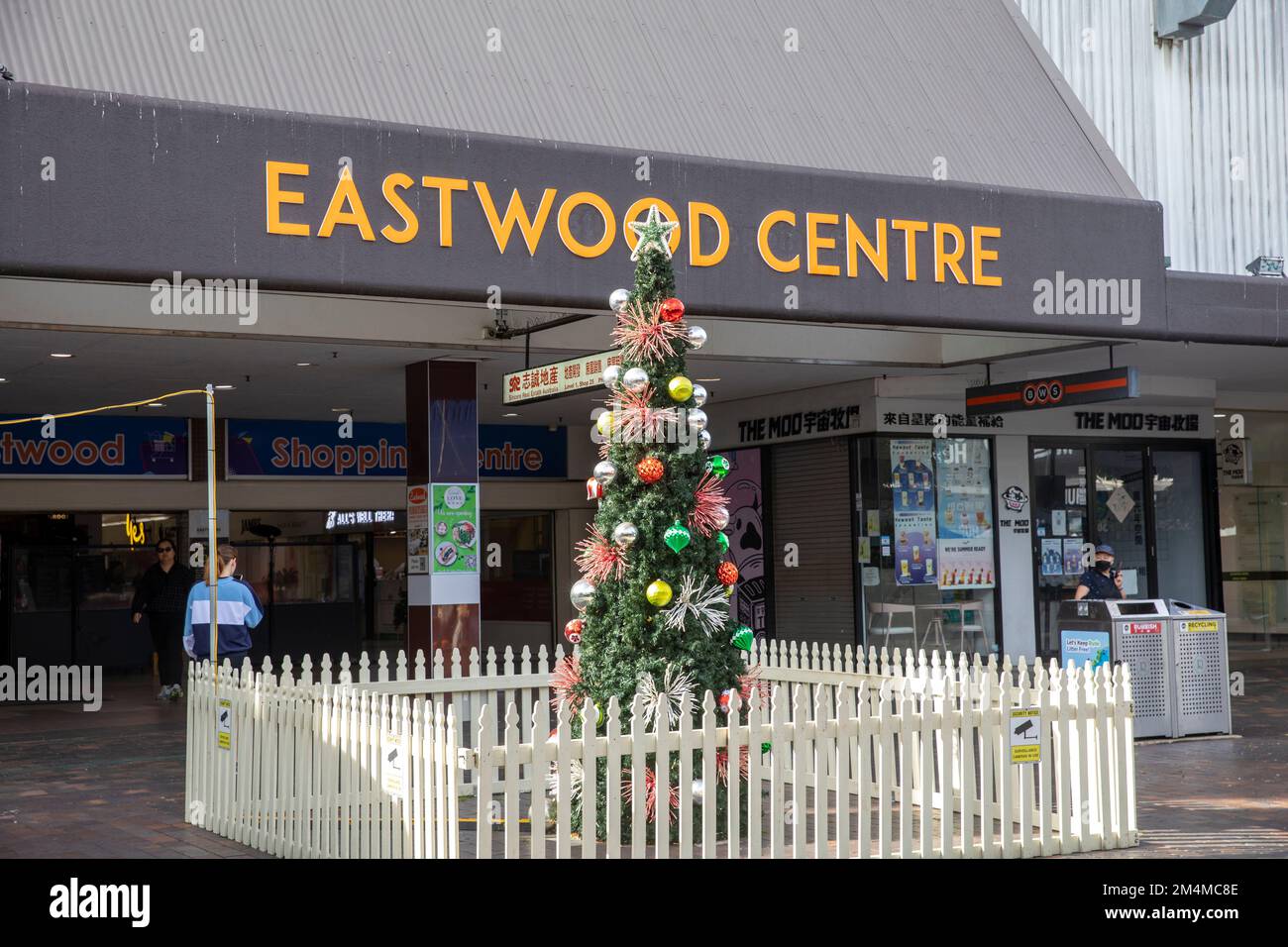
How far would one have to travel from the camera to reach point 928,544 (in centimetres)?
1750

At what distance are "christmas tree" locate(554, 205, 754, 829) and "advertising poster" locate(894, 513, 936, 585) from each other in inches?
381

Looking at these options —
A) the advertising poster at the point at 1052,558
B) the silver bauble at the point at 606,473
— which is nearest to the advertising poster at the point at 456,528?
the silver bauble at the point at 606,473

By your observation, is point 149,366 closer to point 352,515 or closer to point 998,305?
point 352,515

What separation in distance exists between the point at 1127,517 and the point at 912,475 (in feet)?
11.8

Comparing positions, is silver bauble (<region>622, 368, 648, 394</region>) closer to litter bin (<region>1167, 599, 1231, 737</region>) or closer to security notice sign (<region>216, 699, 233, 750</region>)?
security notice sign (<region>216, 699, 233, 750</region>)

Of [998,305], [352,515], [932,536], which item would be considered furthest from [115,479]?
[998,305]

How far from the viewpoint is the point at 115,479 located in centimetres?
1811

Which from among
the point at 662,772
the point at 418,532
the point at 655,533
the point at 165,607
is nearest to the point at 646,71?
the point at 418,532

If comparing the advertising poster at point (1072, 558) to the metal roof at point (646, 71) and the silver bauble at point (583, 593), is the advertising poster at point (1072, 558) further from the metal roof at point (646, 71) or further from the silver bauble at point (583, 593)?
the silver bauble at point (583, 593)

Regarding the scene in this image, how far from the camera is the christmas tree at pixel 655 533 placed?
302 inches

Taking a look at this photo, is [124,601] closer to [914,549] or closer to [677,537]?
[914,549]

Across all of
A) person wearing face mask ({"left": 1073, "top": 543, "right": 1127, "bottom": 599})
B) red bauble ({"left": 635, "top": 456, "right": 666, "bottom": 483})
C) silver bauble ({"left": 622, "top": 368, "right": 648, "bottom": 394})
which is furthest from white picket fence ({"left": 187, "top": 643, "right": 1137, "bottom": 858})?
person wearing face mask ({"left": 1073, "top": 543, "right": 1127, "bottom": 599})

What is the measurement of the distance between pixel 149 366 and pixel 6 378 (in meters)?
1.73
